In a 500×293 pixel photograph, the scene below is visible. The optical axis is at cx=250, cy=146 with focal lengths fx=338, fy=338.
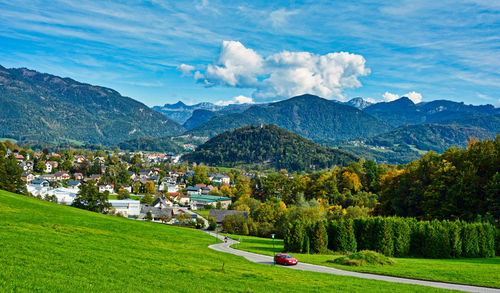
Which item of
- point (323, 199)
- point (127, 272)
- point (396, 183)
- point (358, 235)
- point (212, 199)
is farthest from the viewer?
point (212, 199)

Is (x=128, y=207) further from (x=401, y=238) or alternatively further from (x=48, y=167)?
(x=48, y=167)

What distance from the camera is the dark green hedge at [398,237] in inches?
1332

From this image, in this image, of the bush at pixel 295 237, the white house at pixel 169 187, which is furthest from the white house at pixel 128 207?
the bush at pixel 295 237

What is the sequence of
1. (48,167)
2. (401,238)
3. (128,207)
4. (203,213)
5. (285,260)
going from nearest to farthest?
1. (285,260)
2. (401,238)
3. (128,207)
4. (203,213)
5. (48,167)

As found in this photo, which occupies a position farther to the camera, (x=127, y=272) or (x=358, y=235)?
(x=358, y=235)

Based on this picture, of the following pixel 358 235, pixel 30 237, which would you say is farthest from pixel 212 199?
pixel 30 237

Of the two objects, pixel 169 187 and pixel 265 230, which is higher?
pixel 169 187

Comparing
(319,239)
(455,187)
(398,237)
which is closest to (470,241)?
(398,237)

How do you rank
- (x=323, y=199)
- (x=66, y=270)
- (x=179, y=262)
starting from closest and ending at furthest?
1. (x=66, y=270)
2. (x=179, y=262)
3. (x=323, y=199)

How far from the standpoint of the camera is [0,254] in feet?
46.1

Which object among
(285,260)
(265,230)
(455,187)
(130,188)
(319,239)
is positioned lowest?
(265,230)

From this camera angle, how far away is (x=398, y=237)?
118ft

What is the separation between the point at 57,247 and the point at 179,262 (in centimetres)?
663

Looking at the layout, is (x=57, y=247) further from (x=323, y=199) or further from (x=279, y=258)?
(x=323, y=199)
